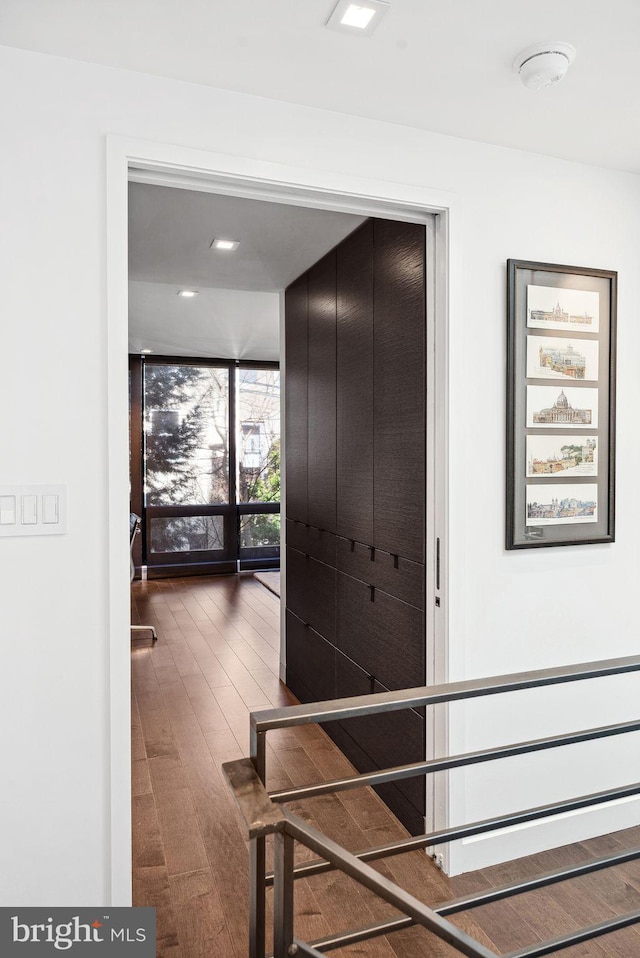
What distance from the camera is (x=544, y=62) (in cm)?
173

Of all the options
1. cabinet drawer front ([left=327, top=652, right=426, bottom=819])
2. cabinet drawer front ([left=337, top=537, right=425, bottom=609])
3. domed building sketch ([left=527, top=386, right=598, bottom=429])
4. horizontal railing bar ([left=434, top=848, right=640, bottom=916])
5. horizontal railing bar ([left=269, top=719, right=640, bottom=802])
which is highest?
domed building sketch ([left=527, top=386, right=598, bottom=429])

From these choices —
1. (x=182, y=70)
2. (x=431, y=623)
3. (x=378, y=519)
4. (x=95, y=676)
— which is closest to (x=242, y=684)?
(x=378, y=519)

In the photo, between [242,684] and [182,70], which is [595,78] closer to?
[182,70]

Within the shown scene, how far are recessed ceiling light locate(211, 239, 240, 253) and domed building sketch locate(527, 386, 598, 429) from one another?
1.56 metres

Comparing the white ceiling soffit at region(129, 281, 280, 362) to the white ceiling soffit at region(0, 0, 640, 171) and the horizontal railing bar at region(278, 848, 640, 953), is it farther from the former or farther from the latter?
the horizontal railing bar at region(278, 848, 640, 953)

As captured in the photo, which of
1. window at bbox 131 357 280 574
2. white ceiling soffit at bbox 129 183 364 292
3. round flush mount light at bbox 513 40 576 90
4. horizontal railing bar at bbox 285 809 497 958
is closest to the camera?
horizontal railing bar at bbox 285 809 497 958

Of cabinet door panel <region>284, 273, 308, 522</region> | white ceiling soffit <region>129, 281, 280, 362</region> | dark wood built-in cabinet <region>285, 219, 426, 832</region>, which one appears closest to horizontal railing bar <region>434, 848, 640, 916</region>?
dark wood built-in cabinet <region>285, 219, 426, 832</region>

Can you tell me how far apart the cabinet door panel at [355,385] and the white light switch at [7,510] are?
4.98 ft

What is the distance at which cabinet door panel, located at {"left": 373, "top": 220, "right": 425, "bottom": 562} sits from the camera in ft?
7.98

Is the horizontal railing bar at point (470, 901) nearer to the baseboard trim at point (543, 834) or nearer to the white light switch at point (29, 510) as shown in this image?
the baseboard trim at point (543, 834)

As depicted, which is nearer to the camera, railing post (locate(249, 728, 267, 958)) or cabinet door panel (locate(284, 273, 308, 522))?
railing post (locate(249, 728, 267, 958))

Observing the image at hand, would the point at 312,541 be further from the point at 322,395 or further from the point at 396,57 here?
the point at 396,57

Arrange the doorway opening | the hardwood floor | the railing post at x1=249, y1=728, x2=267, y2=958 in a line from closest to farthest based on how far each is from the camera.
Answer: the railing post at x1=249, y1=728, x2=267, y2=958 → the doorway opening → the hardwood floor

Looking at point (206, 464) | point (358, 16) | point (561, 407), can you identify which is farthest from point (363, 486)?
point (206, 464)
